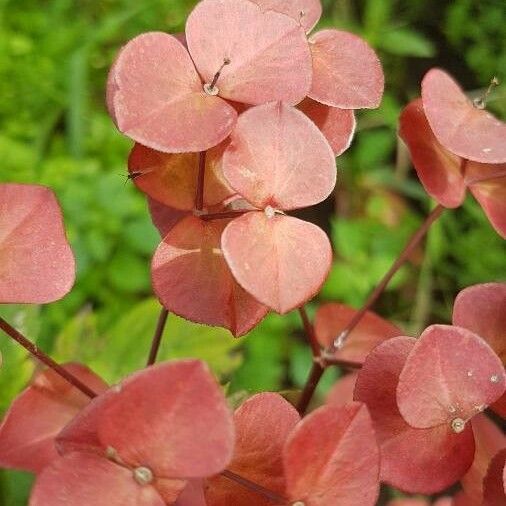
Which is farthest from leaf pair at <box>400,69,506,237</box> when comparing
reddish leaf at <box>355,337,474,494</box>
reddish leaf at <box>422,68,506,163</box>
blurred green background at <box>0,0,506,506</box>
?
blurred green background at <box>0,0,506,506</box>

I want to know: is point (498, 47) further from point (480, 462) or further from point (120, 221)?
point (480, 462)

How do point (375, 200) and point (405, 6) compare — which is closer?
Result: point (375, 200)

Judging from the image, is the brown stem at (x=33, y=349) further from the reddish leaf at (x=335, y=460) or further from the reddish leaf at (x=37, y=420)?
the reddish leaf at (x=335, y=460)

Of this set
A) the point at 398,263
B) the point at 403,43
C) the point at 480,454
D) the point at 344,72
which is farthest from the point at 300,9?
the point at 403,43

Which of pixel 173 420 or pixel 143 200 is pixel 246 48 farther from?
pixel 143 200

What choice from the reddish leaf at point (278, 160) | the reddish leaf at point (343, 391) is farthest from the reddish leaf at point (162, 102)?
the reddish leaf at point (343, 391)

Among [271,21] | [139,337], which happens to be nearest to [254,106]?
[271,21]

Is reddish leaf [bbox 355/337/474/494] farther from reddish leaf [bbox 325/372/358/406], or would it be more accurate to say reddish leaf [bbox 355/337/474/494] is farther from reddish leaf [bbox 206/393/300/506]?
reddish leaf [bbox 325/372/358/406]
